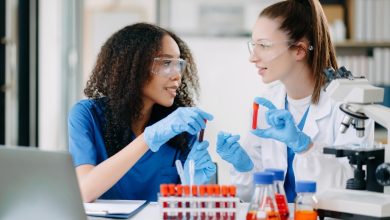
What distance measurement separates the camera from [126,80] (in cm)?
231

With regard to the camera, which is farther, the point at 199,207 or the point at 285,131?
the point at 285,131

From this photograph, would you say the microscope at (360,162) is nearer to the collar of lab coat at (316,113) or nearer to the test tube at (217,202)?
the test tube at (217,202)

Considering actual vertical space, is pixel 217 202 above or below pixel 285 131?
below

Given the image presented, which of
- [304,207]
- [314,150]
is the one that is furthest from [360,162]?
[314,150]

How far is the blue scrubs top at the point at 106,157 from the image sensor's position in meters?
2.20

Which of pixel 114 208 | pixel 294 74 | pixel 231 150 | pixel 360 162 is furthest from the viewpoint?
pixel 294 74

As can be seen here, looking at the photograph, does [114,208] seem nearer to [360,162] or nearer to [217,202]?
[217,202]

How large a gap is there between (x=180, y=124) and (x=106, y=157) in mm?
361

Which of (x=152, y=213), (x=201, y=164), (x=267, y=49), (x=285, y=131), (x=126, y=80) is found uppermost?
(x=267, y=49)

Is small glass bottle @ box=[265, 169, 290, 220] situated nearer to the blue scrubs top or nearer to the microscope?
the microscope

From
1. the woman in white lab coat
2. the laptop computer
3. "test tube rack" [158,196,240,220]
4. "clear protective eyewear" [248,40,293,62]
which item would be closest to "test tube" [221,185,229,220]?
"test tube rack" [158,196,240,220]

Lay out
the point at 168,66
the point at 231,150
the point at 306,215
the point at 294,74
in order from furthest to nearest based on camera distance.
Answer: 1. the point at 294,74
2. the point at 168,66
3. the point at 231,150
4. the point at 306,215

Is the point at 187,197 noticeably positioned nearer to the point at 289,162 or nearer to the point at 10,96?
the point at 289,162

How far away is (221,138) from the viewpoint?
2.11 m
